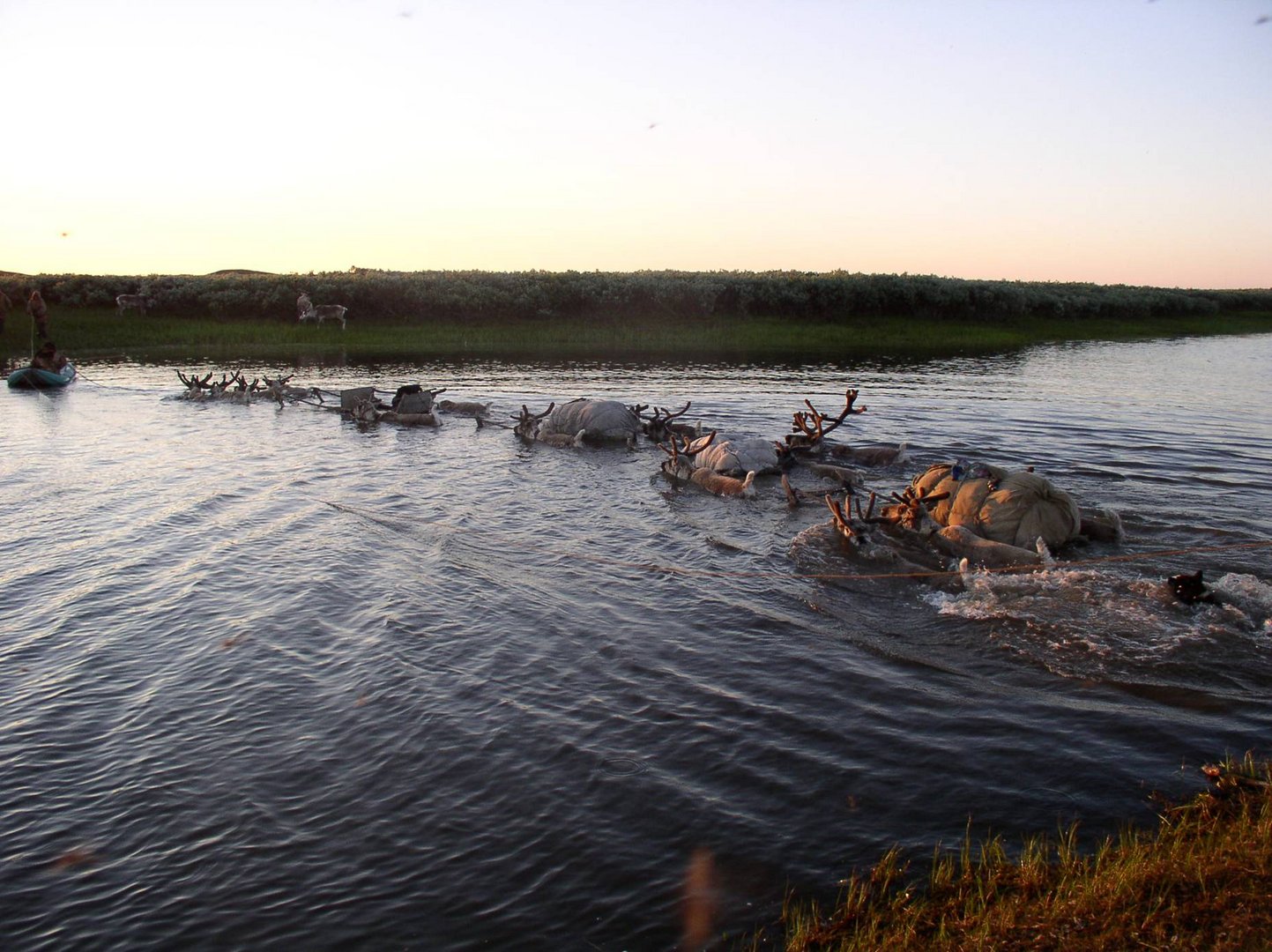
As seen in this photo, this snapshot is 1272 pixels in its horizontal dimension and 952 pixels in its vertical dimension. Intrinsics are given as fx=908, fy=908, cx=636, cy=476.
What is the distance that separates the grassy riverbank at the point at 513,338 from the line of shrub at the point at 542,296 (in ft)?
5.27

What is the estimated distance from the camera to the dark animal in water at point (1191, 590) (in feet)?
35.8

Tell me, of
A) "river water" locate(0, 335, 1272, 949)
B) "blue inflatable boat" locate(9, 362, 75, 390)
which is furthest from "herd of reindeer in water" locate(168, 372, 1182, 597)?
"blue inflatable boat" locate(9, 362, 75, 390)

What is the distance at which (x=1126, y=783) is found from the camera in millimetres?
7539

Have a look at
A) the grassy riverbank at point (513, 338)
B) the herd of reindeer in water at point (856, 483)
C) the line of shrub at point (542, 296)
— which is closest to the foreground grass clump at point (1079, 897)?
the herd of reindeer in water at point (856, 483)

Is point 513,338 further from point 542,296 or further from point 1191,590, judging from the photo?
point 1191,590

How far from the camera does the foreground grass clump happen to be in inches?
203

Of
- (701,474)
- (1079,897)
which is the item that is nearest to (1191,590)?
(1079,897)

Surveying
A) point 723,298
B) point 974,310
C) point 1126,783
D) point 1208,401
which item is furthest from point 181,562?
point 974,310

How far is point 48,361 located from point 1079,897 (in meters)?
42.7

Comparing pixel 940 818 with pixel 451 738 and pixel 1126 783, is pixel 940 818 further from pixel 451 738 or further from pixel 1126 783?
pixel 451 738

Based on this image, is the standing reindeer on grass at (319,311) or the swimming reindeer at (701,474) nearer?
the swimming reindeer at (701,474)

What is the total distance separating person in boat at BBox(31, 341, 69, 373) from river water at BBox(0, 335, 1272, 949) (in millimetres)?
22185

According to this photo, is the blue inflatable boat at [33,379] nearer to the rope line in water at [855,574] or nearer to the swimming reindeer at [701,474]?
the swimming reindeer at [701,474]

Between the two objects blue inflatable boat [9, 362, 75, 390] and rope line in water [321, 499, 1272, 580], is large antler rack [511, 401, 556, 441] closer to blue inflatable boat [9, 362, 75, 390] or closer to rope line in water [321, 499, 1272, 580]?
rope line in water [321, 499, 1272, 580]
